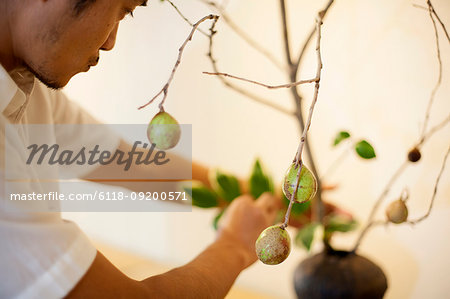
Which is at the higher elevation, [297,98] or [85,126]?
[297,98]

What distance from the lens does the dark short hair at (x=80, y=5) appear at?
486mm

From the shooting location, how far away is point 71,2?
1.60 ft

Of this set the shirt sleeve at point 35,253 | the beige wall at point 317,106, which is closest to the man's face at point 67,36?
the shirt sleeve at point 35,253

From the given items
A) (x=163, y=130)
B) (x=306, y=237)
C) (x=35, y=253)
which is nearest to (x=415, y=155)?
(x=306, y=237)

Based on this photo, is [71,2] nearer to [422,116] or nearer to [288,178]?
[288,178]

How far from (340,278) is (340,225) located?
101 millimetres

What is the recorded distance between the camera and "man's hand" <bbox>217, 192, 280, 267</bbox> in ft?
2.35

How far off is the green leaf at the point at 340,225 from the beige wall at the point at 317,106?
0.21 meters

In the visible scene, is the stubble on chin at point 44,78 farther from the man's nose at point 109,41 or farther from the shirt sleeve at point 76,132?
the shirt sleeve at point 76,132

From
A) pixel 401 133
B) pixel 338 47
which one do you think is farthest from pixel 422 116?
pixel 338 47

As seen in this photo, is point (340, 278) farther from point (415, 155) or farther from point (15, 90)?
point (15, 90)

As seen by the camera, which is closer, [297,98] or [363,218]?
[297,98]

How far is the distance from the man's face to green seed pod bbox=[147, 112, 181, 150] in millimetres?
188

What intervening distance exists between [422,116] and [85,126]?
24.8 inches
